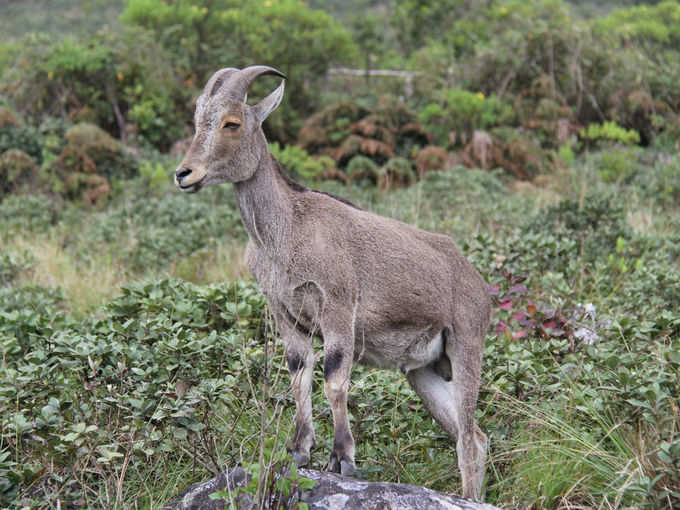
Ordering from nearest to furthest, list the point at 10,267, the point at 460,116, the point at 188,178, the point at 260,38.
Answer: the point at 188,178 < the point at 10,267 < the point at 460,116 < the point at 260,38

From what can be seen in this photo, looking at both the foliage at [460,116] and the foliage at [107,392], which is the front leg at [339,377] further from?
the foliage at [460,116]

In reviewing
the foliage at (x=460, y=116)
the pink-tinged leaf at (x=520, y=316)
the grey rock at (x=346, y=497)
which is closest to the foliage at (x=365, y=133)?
the foliage at (x=460, y=116)

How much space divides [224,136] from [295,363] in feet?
4.49

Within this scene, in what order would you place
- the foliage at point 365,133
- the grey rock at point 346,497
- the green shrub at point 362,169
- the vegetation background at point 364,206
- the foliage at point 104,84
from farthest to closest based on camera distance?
the foliage at point 104,84 → the foliage at point 365,133 → the green shrub at point 362,169 → the vegetation background at point 364,206 → the grey rock at point 346,497

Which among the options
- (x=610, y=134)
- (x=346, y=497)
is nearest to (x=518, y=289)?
(x=346, y=497)

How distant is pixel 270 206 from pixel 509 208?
753 centimetres

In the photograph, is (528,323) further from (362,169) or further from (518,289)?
(362,169)

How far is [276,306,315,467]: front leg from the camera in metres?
4.41

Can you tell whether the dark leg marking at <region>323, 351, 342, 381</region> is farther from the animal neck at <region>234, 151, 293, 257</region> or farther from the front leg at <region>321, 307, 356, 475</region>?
the animal neck at <region>234, 151, 293, 257</region>

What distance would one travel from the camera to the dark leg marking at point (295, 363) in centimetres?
445

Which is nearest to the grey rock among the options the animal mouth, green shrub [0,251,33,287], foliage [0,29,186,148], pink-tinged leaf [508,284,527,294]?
the animal mouth

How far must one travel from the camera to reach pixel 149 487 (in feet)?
15.6

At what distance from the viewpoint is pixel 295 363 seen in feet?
14.6

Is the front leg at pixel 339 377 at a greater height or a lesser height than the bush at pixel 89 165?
greater
